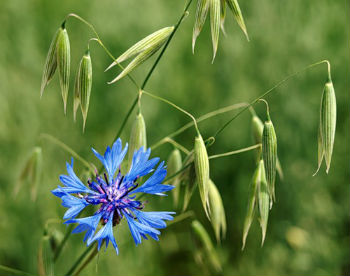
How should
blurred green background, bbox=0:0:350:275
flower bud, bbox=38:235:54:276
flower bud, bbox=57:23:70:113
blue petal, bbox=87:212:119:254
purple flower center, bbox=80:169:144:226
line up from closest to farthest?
blue petal, bbox=87:212:119:254, purple flower center, bbox=80:169:144:226, flower bud, bbox=57:23:70:113, flower bud, bbox=38:235:54:276, blurred green background, bbox=0:0:350:275

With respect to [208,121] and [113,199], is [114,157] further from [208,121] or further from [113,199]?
[208,121]

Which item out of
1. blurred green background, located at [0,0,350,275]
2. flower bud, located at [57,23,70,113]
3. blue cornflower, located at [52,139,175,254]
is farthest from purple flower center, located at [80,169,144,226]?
blurred green background, located at [0,0,350,275]

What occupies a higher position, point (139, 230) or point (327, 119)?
point (327, 119)

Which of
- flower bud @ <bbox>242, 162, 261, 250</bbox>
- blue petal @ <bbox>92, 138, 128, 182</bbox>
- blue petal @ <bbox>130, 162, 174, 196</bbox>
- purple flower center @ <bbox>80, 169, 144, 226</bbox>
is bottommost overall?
flower bud @ <bbox>242, 162, 261, 250</bbox>

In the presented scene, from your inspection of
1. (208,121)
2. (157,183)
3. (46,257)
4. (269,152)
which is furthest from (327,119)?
(208,121)

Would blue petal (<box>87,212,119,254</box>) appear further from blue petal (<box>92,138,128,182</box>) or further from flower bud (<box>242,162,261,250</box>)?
flower bud (<box>242,162,261,250</box>)

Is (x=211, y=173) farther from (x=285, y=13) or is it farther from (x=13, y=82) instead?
(x=13, y=82)
